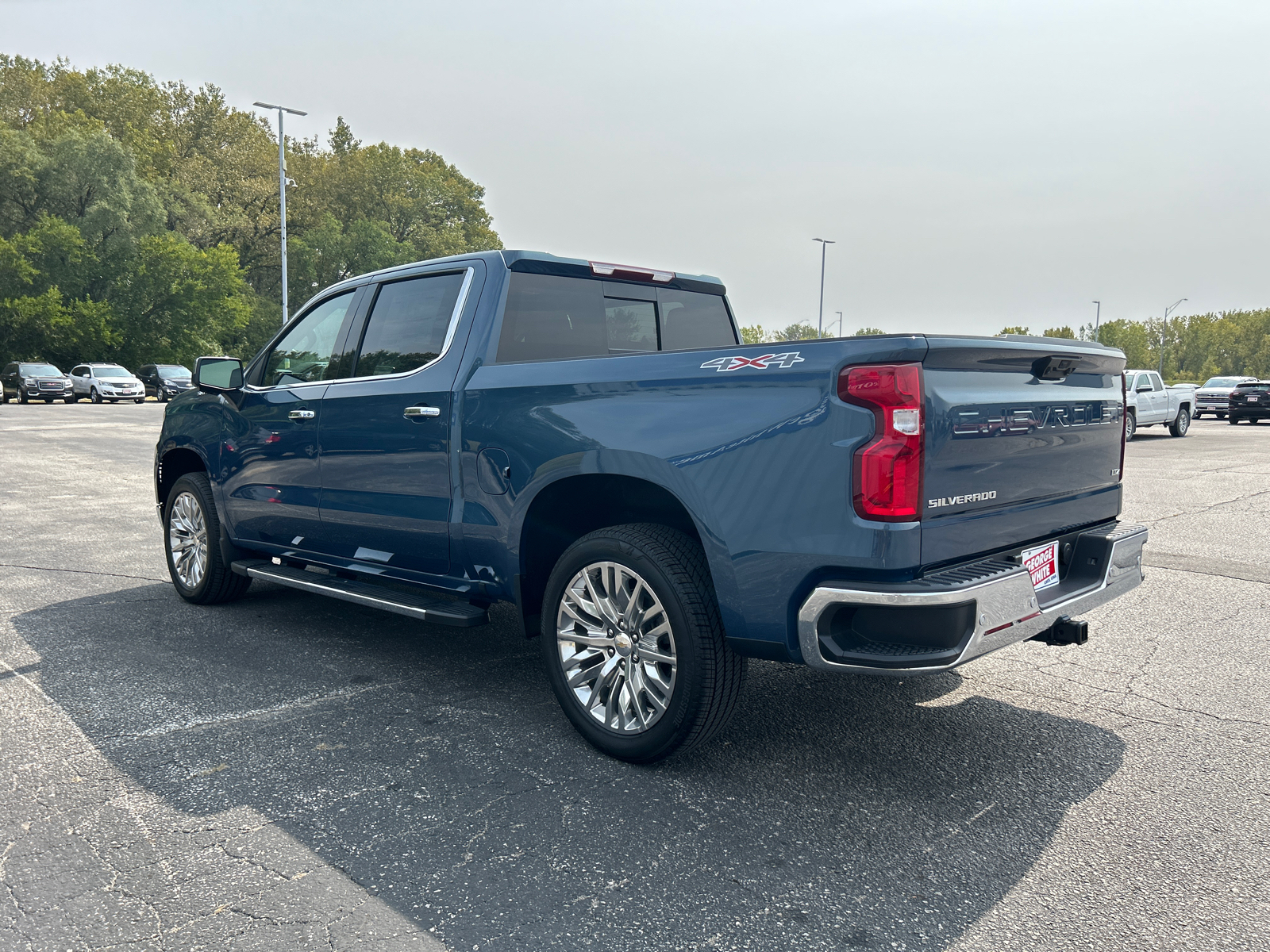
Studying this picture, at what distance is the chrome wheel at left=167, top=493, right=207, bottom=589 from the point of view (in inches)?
241

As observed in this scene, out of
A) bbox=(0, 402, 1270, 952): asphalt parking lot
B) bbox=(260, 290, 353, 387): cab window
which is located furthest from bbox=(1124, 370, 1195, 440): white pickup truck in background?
bbox=(260, 290, 353, 387): cab window

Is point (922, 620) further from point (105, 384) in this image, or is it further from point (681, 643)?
point (105, 384)

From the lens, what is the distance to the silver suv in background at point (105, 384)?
3819 centimetres

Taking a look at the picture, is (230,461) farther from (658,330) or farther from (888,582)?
(888,582)

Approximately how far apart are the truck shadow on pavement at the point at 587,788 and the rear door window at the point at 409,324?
155 centimetres

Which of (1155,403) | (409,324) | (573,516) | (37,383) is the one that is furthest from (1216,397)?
(37,383)

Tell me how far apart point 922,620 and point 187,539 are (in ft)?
16.5

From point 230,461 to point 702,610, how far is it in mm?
3628

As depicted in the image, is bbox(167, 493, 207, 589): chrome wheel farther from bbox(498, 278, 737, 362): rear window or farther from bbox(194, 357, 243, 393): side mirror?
bbox(498, 278, 737, 362): rear window

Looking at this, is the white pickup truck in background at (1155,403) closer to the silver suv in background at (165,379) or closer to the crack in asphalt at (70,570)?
the crack in asphalt at (70,570)

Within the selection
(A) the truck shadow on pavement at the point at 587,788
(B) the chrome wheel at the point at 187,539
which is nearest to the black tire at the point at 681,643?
(A) the truck shadow on pavement at the point at 587,788

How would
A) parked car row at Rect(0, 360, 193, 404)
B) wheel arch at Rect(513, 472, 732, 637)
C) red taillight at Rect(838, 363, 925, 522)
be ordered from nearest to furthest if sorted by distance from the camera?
red taillight at Rect(838, 363, 925, 522) → wheel arch at Rect(513, 472, 732, 637) → parked car row at Rect(0, 360, 193, 404)

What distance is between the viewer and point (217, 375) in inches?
229

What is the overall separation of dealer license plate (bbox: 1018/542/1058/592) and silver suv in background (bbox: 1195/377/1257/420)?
3451 centimetres
